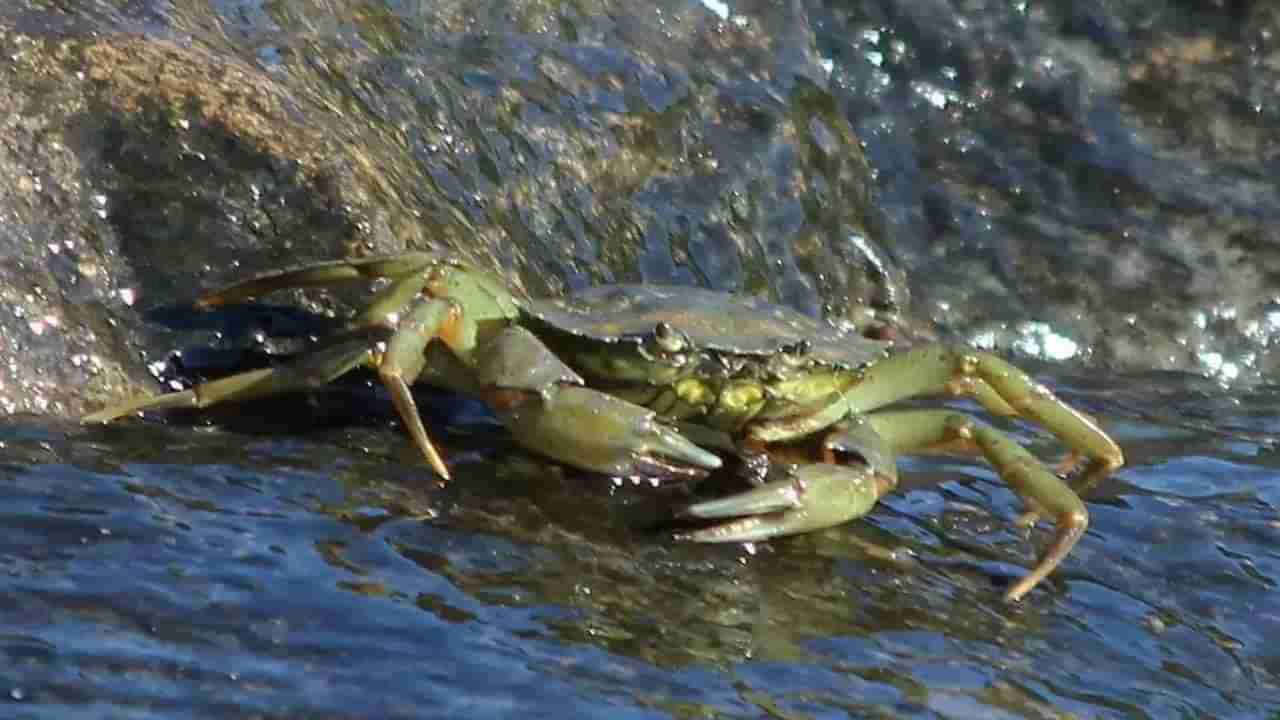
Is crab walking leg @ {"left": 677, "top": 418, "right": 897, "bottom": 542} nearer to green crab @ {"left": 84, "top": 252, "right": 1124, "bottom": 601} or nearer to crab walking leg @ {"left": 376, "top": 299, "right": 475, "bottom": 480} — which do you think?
green crab @ {"left": 84, "top": 252, "right": 1124, "bottom": 601}

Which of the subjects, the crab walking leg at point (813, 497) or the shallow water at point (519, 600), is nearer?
the shallow water at point (519, 600)

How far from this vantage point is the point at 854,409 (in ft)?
16.8

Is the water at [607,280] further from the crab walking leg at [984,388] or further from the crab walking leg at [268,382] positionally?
the crab walking leg at [984,388]

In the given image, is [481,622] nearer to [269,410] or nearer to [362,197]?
[269,410]

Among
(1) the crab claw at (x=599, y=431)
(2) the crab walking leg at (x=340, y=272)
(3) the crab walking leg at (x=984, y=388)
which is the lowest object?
(1) the crab claw at (x=599, y=431)

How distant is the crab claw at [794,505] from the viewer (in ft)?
14.5

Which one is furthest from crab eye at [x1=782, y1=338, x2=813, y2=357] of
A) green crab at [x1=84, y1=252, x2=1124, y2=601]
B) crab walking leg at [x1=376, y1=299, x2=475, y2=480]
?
crab walking leg at [x1=376, y1=299, x2=475, y2=480]

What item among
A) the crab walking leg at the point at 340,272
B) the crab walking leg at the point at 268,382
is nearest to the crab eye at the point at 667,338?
the crab walking leg at the point at 340,272

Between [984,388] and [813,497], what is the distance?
0.91m

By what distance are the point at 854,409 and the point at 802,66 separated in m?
2.83

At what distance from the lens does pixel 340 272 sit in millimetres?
4816

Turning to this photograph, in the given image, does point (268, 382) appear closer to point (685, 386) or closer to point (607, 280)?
point (685, 386)

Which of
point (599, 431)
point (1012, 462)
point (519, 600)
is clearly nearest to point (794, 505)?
point (599, 431)

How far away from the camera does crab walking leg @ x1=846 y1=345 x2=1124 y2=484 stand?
16.9ft
